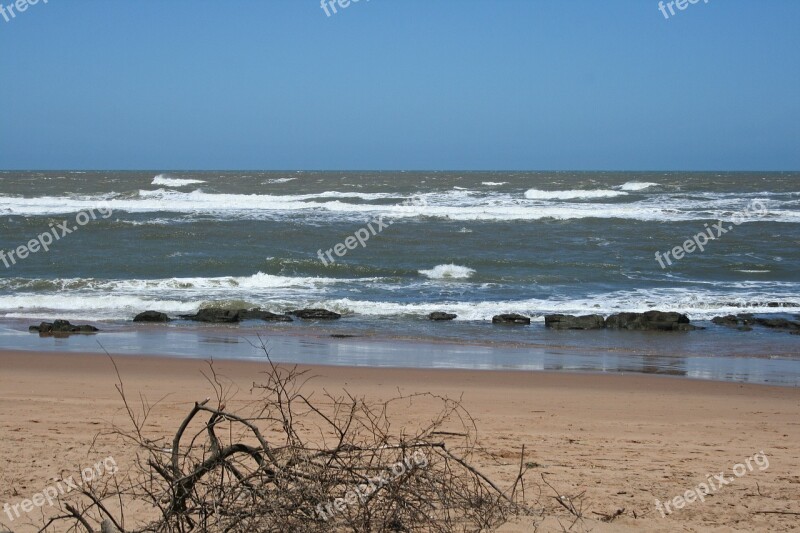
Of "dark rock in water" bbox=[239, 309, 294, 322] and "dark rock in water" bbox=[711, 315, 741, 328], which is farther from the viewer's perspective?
"dark rock in water" bbox=[239, 309, 294, 322]

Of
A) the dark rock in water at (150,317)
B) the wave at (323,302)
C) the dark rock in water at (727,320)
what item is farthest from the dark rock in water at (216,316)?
the dark rock in water at (727,320)

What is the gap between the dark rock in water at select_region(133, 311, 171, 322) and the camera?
623 inches

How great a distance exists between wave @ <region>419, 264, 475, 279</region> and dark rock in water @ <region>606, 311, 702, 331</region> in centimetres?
711

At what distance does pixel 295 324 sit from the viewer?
16.0 metres

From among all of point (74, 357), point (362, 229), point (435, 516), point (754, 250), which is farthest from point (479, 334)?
point (362, 229)

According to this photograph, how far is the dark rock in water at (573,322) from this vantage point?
15727 millimetres

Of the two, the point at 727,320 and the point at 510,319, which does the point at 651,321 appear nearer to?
the point at 727,320

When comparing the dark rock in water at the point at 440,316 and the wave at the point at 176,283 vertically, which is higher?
the wave at the point at 176,283

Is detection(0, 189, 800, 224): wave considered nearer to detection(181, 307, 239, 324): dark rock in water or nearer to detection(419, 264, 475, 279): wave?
detection(419, 264, 475, 279): wave

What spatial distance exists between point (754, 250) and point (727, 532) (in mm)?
24593

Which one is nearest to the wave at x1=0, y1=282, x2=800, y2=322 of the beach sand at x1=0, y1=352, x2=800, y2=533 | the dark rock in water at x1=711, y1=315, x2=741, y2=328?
the dark rock in water at x1=711, y1=315, x2=741, y2=328

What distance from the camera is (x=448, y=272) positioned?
22.8 m

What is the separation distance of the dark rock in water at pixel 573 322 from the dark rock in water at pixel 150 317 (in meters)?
7.78

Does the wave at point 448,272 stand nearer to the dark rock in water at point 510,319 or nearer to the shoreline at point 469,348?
the dark rock in water at point 510,319
